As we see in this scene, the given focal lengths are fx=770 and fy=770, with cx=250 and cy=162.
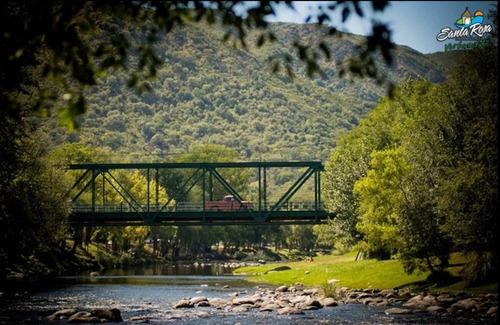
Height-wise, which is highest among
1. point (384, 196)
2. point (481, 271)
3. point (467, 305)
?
point (384, 196)

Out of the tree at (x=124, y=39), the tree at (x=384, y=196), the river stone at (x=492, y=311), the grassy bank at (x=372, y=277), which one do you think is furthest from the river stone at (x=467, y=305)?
the tree at (x=124, y=39)

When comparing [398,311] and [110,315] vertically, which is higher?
[110,315]

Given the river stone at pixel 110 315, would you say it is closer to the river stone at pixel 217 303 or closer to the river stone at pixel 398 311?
the river stone at pixel 217 303

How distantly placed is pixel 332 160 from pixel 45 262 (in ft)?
111

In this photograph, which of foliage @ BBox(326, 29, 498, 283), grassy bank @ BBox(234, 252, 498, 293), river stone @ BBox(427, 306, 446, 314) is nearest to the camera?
river stone @ BBox(427, 306, 446, 314)

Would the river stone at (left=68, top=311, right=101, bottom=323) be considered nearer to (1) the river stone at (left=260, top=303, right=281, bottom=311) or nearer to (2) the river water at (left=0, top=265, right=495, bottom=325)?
(2) the river water at (left=0, top=265, right=495, bottom=325)

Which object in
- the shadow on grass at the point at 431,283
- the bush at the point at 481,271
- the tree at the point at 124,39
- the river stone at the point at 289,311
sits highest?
the tree at the point at 124,39

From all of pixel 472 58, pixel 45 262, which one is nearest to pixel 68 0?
pixel 472 58

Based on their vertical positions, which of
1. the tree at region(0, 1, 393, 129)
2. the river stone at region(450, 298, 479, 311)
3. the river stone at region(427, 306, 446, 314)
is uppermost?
the tree at region(0, 1, 393, 129)

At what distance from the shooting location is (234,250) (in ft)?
517

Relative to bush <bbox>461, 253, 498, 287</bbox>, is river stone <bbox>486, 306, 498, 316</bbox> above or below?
below

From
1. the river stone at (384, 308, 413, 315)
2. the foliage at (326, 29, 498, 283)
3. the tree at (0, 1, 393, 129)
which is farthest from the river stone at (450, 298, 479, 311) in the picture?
the tree at (0, 1, 393, 129)

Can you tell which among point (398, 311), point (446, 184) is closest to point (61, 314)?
point (398, 311)

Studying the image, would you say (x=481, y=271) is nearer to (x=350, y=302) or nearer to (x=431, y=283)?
(x=431, y=283)
